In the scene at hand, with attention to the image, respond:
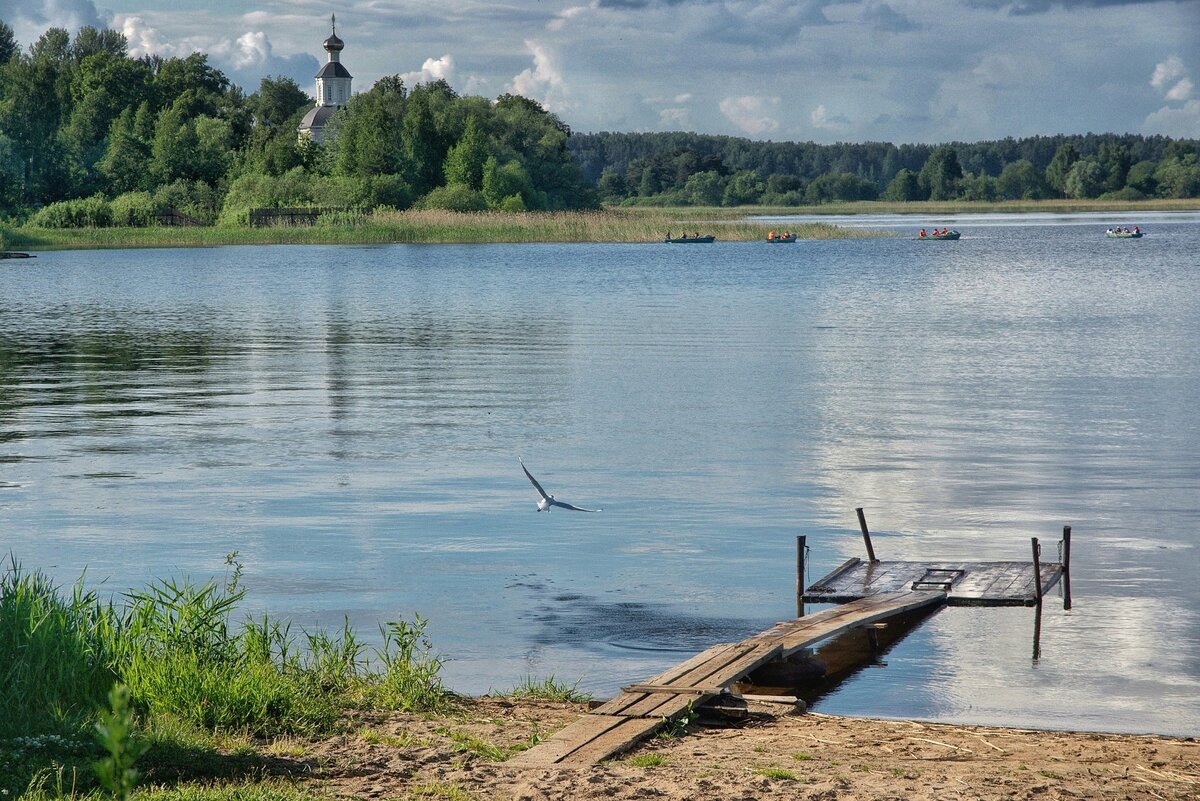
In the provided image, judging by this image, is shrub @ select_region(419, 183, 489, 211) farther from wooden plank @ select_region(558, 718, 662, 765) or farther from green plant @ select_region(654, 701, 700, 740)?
wooden plank @ select_region(558, 718, 662, 765)

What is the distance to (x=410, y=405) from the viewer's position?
2306 cm

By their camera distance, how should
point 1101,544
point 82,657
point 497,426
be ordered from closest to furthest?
point 82,657
point 1101,544
point 497,426

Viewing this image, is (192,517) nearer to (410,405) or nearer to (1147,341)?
(410,405)

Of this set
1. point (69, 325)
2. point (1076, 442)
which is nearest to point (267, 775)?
point (1076, 442)

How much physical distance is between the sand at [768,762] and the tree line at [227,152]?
99.4 meters

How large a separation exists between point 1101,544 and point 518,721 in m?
7.13

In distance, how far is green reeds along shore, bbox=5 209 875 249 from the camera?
97.6 metres

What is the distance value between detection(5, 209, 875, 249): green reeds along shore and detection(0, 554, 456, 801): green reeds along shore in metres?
90.4

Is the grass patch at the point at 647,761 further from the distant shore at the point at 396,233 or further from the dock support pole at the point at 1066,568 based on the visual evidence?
the distant shore at the point at 396,233

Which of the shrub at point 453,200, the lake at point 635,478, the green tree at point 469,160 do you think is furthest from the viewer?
the green tree at point 469,160

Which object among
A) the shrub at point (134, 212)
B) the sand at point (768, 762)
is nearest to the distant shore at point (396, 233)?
the shrub at point (134, 212)

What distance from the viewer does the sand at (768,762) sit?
699 centimetres

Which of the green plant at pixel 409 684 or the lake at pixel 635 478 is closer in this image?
the green plant at pixel 409 684

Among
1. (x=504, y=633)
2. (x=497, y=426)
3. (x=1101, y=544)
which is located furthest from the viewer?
(x=497, y=426)
